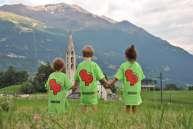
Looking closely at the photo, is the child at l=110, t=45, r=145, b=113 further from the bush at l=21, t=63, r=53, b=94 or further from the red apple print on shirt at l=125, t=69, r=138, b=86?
the bush at l=21, t=63, r=53, b=94

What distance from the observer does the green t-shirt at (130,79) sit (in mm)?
15711

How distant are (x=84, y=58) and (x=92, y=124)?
394 inches

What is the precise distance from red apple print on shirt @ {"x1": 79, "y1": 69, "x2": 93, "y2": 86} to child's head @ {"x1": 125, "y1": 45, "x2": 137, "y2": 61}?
1184 mm

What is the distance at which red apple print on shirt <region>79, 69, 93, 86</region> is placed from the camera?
15.8 metres

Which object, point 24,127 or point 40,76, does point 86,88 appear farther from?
point 40,76

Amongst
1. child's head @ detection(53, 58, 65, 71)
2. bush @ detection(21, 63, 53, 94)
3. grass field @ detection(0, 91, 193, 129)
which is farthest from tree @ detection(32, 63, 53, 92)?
grass field @ detection(0, 91, 193, 129)

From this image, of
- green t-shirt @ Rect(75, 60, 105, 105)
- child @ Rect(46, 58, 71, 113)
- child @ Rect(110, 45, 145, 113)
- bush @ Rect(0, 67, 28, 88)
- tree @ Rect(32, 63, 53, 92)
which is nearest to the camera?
child @ Rect(46, 58, 71, 113)

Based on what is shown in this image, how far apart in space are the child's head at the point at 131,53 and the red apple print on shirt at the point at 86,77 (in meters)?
1.18

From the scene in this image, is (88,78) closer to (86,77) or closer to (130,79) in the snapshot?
(86,77)

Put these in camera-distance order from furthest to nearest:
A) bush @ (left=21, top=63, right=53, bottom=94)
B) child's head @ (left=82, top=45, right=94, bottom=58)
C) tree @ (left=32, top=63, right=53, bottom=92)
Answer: tree @ (left=32, top=63, right=53, bottom=92)
bush @ (left=21, top=63, right=53, bottom=94)
child's head @ (left=82, top=45, right=94, bottom=58)

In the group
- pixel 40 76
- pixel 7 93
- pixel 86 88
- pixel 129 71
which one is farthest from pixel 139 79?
pixel 40 76

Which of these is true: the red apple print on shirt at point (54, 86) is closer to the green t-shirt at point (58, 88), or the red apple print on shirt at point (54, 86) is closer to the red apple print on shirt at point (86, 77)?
the green t-shirt at point (58, 88)

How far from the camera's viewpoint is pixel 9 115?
4281mm

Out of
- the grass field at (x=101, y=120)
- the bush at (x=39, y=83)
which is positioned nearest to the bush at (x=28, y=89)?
the bush at (x=39, y=83)
